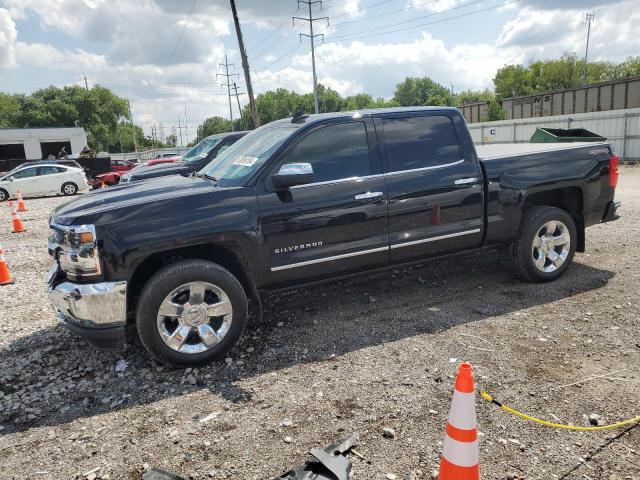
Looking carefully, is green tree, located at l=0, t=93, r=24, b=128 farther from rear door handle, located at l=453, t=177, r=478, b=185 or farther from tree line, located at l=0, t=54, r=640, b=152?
rear door handle, located at l=453, t=177, r=478, b=185

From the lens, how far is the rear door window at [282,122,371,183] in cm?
422

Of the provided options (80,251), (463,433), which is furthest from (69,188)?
(463,433)

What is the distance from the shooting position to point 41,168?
19859mm

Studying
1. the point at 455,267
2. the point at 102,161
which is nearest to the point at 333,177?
the point at 455,267

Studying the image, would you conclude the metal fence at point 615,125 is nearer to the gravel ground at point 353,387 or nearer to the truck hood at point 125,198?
the gravel ground at point 353,387

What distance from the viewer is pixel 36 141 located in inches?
1796

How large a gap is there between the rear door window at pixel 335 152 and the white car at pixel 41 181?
19233 millimetres

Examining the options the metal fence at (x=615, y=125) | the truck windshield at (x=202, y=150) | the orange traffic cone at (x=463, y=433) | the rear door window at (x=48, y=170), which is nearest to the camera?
the orange traffic cone at (x=463, y=433)

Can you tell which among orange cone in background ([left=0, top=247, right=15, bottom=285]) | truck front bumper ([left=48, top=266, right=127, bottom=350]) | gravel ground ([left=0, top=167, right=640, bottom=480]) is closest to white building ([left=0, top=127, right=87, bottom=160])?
orange cone in background ([left=0, top=247, right=15, bottom=285])

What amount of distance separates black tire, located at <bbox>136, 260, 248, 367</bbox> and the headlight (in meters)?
0.42

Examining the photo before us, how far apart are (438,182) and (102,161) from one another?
89.7 feet

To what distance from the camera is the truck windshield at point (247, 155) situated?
164 inches

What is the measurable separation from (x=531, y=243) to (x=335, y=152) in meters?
2.44

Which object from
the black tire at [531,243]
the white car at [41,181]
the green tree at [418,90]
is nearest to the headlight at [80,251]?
the black tire at [531,243]
